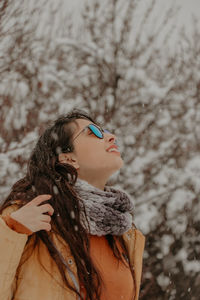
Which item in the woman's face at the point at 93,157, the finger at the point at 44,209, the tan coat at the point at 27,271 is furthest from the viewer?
the woman's face at the point at 93,157

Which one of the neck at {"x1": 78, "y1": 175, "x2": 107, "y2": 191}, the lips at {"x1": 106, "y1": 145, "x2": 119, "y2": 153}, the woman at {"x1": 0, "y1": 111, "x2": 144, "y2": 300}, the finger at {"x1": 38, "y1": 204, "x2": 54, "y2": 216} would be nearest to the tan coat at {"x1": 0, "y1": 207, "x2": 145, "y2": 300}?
the woman at {"x1": 0, "y1": 111, "x2": 144, "y2": 300}

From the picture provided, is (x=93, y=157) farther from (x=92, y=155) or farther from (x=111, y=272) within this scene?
(x=111, y=272)

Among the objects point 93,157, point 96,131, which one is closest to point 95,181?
point 93,157

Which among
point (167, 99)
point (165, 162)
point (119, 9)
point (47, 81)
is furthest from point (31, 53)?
point (165, 162)

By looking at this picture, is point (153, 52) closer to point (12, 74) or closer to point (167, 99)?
point (167, 99)

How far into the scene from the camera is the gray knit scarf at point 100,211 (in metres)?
1.66

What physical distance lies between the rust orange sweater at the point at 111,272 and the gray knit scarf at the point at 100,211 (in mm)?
104

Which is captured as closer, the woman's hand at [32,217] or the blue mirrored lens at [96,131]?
the woman's hand at [32,217]

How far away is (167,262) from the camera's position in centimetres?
367

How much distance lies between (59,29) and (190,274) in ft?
13.1

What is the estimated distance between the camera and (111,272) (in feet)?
5.40

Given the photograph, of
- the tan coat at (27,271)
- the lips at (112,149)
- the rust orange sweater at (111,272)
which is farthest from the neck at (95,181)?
the tan coat at (27,271)

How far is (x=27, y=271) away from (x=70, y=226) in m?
0.31

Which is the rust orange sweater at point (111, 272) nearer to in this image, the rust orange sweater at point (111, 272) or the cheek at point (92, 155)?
the rust orange sweater at point (111, 272)
